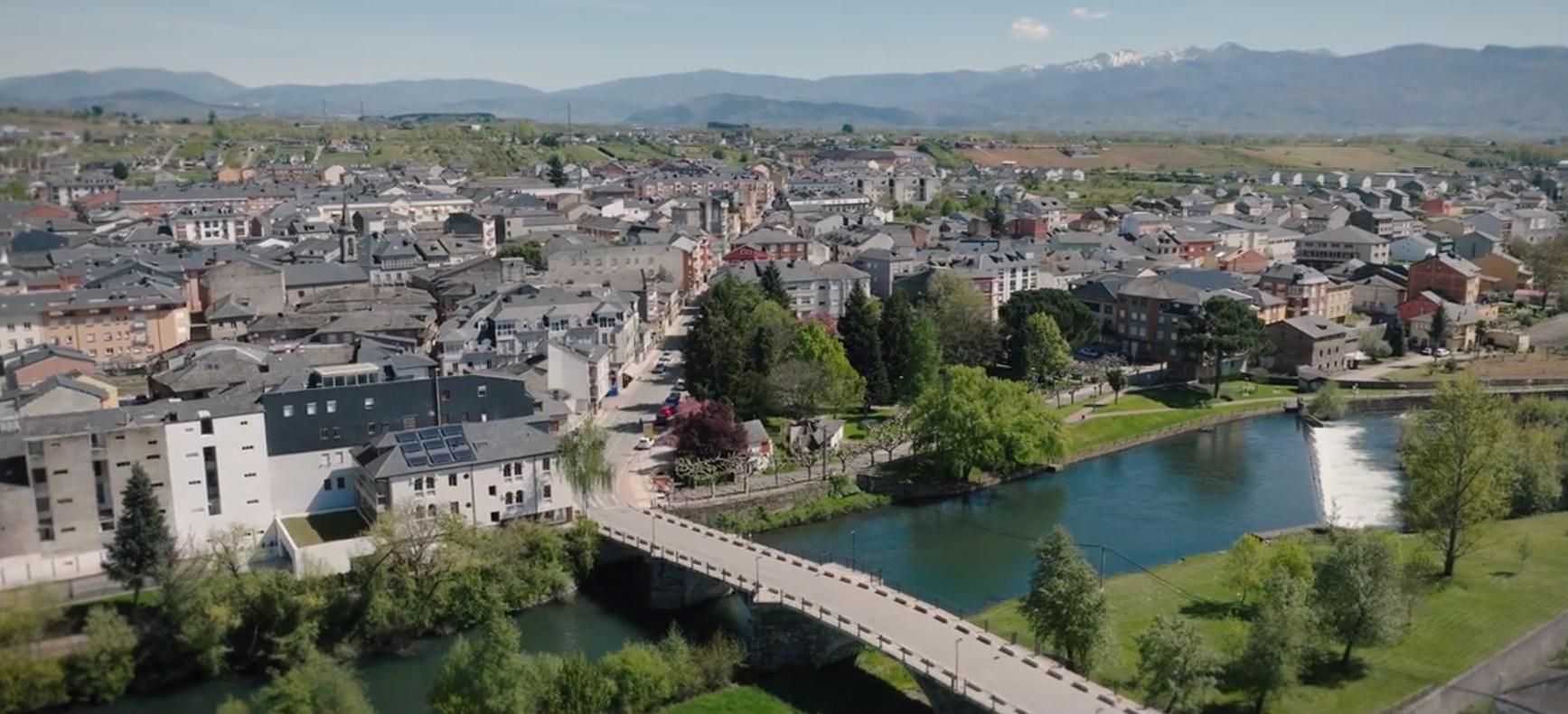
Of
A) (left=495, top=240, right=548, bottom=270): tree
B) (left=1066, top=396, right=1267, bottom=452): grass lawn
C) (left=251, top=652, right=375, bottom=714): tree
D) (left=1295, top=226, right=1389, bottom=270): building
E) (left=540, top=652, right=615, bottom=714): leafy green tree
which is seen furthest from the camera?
(left=1295, top=226, right=1389, bottom=270): building

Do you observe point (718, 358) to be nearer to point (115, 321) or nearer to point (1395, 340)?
point (115, 321)

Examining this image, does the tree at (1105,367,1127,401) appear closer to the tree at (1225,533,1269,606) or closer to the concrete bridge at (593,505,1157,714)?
the tree at (1225,533,1269,606)

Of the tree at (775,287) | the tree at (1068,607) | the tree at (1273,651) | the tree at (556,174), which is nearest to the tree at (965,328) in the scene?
the tree at (775,287)

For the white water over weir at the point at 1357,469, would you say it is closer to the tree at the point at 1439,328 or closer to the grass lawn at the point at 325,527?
the tree at the point at 1439,328

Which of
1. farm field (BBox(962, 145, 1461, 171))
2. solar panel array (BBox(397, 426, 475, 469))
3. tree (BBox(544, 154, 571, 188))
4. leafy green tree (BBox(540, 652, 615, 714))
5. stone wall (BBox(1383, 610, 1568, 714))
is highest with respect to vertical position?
farm field (BBox(962, 145, 1461, 171))

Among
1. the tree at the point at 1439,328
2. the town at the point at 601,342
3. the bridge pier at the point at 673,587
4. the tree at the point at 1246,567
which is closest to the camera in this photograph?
the tree at the point at 1246,567

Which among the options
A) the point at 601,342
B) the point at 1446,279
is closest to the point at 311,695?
the point at 601,342

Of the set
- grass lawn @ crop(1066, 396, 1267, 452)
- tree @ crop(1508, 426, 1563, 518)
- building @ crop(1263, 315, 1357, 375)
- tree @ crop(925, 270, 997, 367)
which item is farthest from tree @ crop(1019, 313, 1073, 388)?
tree @ crop(1508, 426, 1563, 518)
